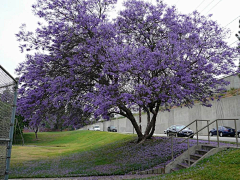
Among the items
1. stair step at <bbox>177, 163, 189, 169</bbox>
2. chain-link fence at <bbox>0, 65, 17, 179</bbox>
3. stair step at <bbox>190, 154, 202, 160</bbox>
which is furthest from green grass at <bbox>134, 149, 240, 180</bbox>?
chain-link fence at <bbox>0, 65, 17, 179</bbox>

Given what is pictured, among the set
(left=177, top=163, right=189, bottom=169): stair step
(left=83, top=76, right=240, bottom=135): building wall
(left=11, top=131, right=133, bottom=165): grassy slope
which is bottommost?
(left=11, top=131, right=133, bottom=165): grassy slope

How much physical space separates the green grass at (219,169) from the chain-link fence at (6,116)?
4.97 meters

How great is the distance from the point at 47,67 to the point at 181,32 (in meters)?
8.04

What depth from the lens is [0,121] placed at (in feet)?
14.5

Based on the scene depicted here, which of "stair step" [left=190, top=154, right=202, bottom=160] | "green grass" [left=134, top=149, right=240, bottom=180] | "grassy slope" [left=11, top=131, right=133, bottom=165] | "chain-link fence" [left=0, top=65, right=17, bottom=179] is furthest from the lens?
"grassy slope" [left=11, top=131, right=133, bottom=165]

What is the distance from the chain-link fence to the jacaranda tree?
6896mm

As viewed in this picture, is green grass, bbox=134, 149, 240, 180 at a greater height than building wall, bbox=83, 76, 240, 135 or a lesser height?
lesser

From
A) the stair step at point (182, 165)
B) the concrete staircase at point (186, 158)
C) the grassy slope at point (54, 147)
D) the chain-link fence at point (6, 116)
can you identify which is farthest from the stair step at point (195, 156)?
the grassy slope at point (54, 147)

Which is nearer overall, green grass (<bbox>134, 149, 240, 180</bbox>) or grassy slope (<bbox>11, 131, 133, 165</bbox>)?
green grass (<bbox>134, 149, 240, 180</bbox>)

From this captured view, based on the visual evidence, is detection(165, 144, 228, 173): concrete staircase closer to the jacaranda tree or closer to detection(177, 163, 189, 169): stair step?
detection(177, 163, 189, 169): stair step

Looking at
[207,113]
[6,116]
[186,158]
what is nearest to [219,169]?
[186,158]

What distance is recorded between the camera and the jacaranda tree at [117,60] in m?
12.5

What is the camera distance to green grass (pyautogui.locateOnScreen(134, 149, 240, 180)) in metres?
7.10

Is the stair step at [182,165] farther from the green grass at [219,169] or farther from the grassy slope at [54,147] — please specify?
the grassy slope at [54,147]
